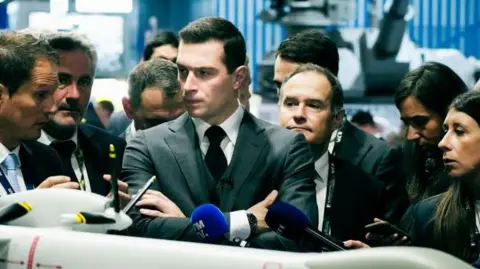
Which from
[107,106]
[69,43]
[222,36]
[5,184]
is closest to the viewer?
[5,184]

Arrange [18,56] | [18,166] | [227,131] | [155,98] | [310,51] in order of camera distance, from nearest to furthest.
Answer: [18,166], [18,56], [227,131], [310,51], [155,98]

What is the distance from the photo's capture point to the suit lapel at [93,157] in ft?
16.5

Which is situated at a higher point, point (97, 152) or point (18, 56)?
point (18, 56)

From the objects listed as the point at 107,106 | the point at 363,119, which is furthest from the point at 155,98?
the point at 107,106

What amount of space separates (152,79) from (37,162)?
67.9 inches

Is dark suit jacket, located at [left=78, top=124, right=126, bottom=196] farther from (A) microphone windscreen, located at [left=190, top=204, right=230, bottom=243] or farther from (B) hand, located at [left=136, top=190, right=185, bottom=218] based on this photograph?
(A) microphone windscreen, located at [left=190, top=204, right=230, bottom=243]

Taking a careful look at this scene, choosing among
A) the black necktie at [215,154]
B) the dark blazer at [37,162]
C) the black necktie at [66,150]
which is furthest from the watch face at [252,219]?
the black necktie at [66,150]

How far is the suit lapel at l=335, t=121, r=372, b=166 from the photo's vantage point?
516 centimetres

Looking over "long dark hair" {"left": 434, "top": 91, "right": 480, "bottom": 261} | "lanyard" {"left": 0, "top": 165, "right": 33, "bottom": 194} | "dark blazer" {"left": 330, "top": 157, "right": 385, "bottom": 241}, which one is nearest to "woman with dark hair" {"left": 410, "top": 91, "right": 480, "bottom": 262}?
"long dark hair" {"left": 434, "top": 91, "right": 480, "bottom": 261}

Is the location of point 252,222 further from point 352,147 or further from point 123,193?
point 352,147

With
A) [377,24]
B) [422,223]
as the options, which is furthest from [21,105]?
[377,24]

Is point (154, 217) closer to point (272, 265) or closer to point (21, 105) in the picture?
point (21, 105)

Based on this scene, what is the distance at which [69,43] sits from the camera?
5.45 meters

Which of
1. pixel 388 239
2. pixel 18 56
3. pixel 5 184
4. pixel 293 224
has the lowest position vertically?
pixel 388 239
